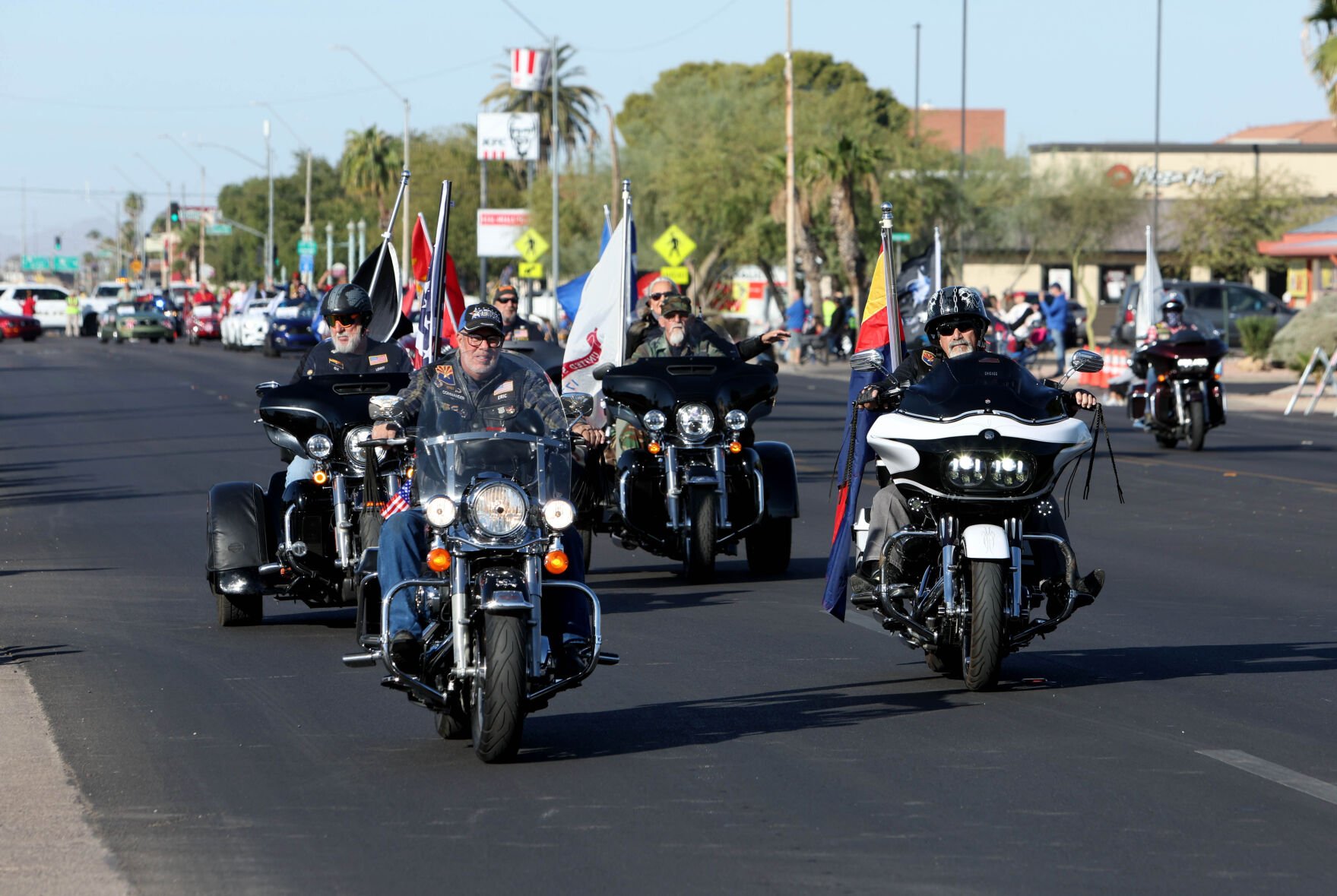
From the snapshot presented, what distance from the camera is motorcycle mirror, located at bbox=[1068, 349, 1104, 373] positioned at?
28.7ft

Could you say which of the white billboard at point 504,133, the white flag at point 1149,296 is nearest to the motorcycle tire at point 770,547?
the white flag at point 1149,296

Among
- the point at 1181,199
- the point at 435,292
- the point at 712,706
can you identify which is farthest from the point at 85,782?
the point at 1181,199

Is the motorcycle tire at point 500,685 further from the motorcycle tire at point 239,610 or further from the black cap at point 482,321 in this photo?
the motorcycle tire at point 239,610

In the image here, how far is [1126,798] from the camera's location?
6.84 metres

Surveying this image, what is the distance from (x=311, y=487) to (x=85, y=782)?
3822mm

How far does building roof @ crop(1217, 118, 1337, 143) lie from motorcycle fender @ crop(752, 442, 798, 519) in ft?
328

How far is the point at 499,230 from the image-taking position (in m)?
72.8

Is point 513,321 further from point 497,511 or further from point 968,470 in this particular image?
point 497,511

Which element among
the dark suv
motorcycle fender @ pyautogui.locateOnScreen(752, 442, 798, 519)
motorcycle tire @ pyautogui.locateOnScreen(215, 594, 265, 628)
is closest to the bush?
the dark suv

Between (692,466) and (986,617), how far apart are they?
14.8 ft

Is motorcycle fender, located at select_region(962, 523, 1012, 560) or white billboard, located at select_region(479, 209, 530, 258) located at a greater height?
white billboard, located at select_region(479, 209, 530, 258)

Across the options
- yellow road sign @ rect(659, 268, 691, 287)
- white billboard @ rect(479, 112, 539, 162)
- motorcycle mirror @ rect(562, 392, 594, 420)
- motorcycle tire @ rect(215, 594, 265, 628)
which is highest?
white billboard @ rect(479, 112, 539, 162)

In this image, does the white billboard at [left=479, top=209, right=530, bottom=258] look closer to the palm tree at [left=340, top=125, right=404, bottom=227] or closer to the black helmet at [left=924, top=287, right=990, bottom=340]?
the palm tree at [left=340, top=125, right=404, bottom=227]

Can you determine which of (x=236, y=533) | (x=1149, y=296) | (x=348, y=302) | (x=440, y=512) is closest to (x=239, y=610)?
(x=236, y=533)
